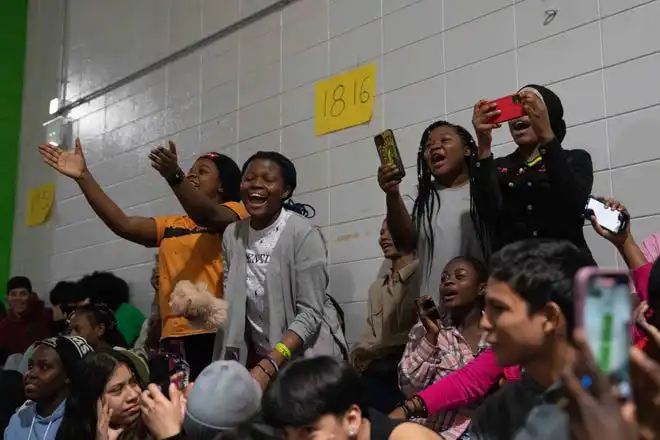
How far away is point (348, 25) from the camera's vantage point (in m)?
3.16

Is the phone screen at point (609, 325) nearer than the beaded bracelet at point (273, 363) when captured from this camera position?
Yes

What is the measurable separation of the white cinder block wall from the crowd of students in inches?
9.9

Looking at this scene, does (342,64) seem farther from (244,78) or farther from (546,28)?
(546,28)

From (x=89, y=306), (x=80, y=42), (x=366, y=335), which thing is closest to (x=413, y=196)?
(x=366, y=335)

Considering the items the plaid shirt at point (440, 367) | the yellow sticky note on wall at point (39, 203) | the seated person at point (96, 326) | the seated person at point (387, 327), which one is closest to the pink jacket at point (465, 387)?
the plaid shirt at point (440, 367)

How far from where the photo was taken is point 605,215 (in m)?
1.94

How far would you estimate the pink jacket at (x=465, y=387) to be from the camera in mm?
1985

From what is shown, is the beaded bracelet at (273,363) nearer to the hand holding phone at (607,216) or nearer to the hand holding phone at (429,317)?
the hand holding phone at (429,317)

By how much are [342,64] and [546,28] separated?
885mm

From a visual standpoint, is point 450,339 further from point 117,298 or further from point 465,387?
point 117,298

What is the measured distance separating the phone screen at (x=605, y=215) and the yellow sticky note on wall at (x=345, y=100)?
1219 millimetres

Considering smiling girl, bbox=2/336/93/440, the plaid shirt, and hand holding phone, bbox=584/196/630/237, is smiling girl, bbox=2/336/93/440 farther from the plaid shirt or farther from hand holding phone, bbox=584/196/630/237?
hand holding phone, bbox=584/196/630/237

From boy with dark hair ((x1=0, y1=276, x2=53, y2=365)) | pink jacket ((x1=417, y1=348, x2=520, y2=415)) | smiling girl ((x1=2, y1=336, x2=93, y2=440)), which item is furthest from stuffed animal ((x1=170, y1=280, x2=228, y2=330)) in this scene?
boy with dark hair ((x1=0, y1=276, x2=53, y2=365))

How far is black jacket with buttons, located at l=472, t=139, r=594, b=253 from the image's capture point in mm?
1944
